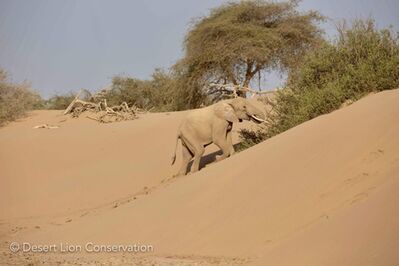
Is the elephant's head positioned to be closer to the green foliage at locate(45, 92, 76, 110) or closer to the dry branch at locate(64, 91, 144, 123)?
the dry branch at locate(64, 91, 144, 123)

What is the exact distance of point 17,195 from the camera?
11.2 metres

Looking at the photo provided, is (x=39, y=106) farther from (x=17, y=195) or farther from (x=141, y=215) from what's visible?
(x=141, y=215)

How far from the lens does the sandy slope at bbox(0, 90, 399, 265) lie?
4.91m

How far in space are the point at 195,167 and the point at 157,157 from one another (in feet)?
7.11

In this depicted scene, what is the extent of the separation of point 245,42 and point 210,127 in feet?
36.0

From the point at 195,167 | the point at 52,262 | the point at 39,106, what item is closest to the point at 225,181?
the point at 52,262

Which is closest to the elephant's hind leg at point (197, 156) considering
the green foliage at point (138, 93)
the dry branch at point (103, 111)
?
the dry branch at point (103, 111)

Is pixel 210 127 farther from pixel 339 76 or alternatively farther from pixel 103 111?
pixel 103 111

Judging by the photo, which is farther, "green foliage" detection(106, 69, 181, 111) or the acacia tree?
"green foliage" detection(106, 69, 181, 111)

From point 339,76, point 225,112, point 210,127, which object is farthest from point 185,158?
point 339,76

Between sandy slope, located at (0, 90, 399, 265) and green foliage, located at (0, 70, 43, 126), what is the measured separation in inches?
369

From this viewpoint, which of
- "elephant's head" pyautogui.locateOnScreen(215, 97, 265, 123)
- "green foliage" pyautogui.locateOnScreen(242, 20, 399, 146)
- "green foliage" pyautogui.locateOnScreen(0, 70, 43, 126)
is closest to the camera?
"green foliage" pyautogui.locateOnScreen(242, 20, 399, 146)

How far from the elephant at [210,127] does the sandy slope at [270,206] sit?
975 mm

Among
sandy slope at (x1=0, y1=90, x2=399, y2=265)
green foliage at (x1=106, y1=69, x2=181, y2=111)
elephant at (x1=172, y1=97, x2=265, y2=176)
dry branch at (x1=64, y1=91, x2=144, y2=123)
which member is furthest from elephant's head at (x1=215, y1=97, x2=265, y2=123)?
green foliage at (x1=106, y1=69, x2=181, y2=111)
